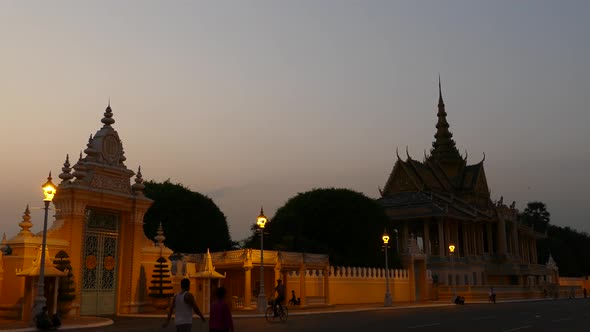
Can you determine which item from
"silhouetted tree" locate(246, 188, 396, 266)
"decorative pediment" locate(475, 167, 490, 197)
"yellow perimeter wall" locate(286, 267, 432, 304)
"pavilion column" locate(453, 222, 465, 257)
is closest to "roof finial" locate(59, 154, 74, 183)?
"yellow perimeter wall" locate(286, 267, 432, 304)

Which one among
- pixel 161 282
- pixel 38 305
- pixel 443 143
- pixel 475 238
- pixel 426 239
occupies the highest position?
pixel 443 143

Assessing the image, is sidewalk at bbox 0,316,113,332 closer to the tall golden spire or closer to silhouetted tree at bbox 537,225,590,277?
the tall golden spire

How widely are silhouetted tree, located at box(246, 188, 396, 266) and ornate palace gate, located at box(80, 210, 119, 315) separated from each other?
94.0 ft

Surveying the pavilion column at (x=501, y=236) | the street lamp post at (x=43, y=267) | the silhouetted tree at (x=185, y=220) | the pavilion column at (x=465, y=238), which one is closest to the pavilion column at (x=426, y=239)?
the pavilion column at (x=465, y=238)

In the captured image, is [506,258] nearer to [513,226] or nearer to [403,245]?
[513,226]

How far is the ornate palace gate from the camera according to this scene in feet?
87.9

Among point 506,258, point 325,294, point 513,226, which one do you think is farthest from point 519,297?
point 325,294

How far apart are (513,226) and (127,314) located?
6558 centimetres

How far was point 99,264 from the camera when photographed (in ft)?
90.4

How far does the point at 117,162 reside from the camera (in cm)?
2892

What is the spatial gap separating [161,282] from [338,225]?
33112mm

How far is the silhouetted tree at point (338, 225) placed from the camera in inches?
2323

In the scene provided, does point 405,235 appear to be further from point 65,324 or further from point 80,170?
point 65,324

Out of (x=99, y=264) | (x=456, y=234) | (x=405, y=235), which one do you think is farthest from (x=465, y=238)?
(x=99, y=264)
